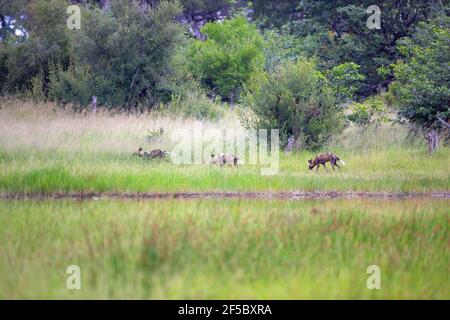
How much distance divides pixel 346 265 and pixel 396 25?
80.0 feet

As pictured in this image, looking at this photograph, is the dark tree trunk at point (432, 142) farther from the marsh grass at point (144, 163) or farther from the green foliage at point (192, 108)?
the green foliage at point (192, 108)

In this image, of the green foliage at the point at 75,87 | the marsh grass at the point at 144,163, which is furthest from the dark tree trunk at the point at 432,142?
the green foliage at the point at 75,87

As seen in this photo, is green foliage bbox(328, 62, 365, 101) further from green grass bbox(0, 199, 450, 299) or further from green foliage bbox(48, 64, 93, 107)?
green grass bbox(0, 199, 450, 299)

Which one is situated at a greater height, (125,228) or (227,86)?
(227,86)

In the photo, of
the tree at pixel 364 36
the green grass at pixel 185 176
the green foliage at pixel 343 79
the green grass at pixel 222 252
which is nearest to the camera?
the green grass at pixel 222 252

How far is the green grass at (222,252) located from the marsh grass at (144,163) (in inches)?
118

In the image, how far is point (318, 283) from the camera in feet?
18.2

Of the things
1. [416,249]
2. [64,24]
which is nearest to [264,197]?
[416,249]

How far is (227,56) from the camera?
94.0 ft

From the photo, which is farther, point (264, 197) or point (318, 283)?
point (264, 197)

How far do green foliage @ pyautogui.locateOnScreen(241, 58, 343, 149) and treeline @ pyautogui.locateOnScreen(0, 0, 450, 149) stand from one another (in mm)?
31

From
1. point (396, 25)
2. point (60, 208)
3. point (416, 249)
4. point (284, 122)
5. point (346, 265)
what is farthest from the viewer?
point (396, 25)

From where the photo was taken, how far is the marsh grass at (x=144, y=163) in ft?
37.5
